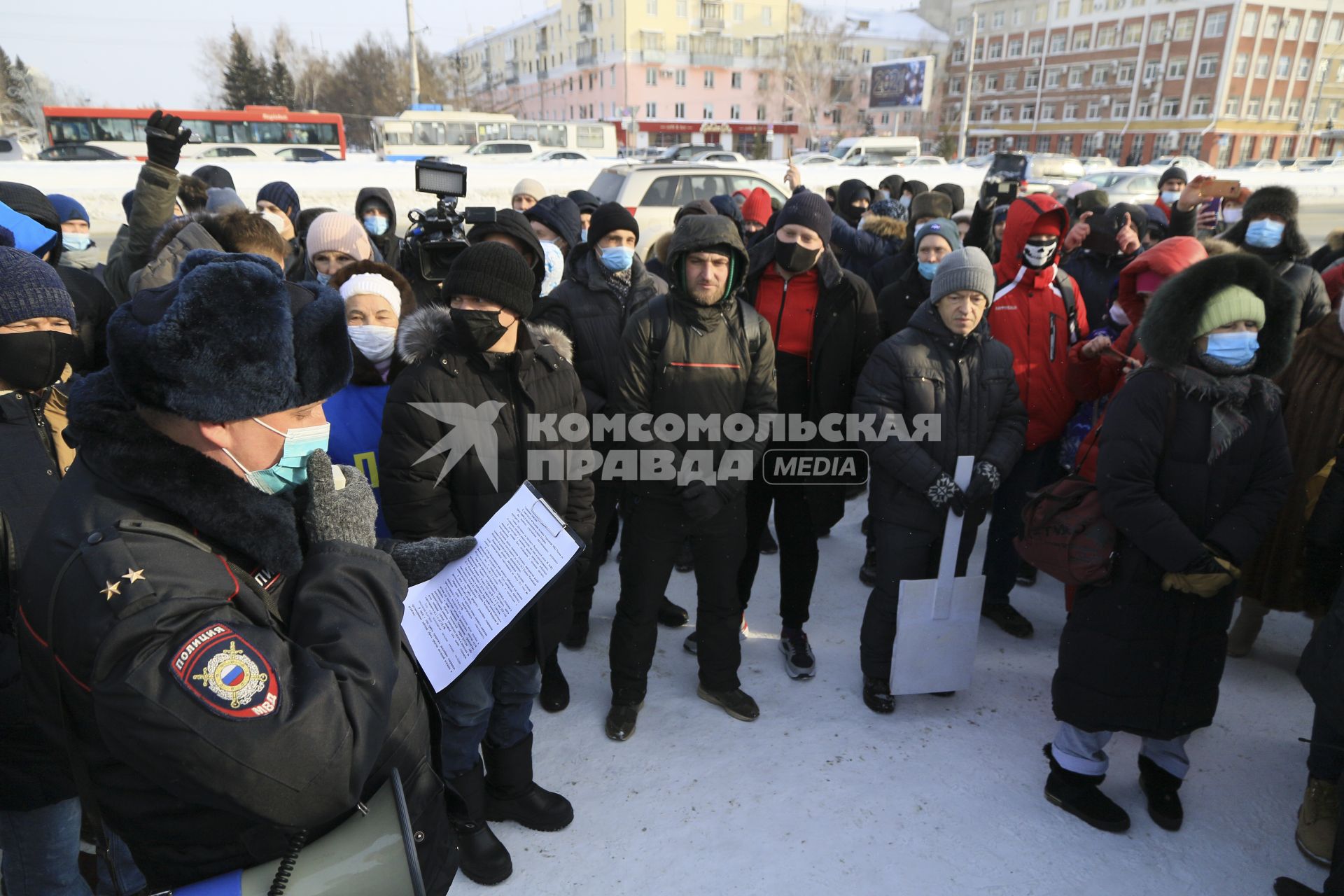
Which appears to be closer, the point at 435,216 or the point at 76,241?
the point at 76,241

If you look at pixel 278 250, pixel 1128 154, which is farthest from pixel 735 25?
pixel 278 250

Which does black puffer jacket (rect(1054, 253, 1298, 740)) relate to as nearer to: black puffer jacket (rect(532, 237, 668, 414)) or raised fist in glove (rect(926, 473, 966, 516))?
raised fist in glove (rect(926, 473, 966, 516))

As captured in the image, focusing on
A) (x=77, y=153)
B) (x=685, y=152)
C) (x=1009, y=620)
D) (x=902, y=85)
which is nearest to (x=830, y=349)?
(x=1009, y=620)

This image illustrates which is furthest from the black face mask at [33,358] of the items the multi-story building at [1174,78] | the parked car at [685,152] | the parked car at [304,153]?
the multi-story building at [1174,78]

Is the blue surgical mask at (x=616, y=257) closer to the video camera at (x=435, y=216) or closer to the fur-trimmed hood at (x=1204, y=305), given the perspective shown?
the video camera at (x=435, y=216)

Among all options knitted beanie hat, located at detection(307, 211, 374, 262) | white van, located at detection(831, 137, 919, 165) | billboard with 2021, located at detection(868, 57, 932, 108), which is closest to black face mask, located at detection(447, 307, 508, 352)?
knitted beanie hat, located at detection(307, 211, 374, 262)

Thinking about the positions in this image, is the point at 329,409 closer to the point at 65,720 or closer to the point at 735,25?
the point at 65,720

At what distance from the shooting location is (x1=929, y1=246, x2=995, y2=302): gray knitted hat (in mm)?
2914

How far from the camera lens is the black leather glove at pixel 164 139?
3.59m

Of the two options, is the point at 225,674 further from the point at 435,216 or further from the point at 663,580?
the point at 435,216

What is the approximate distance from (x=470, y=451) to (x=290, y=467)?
1008 millimetres

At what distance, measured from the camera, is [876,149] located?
114 ft

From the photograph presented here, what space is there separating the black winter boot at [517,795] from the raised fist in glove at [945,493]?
5.79 feet

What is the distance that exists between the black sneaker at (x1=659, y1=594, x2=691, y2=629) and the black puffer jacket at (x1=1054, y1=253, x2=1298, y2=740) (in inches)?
73.2
